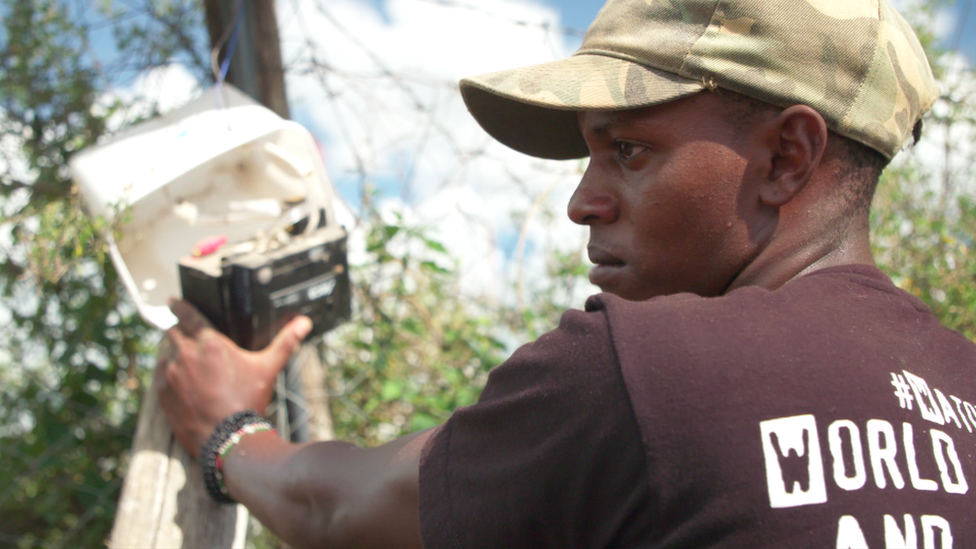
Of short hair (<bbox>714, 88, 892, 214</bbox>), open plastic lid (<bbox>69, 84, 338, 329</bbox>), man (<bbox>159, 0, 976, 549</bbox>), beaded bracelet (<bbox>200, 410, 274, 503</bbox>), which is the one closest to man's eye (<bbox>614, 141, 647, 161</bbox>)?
man (<bbox>159, 0, 976, 549</bbox>)

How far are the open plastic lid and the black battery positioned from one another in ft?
0.53

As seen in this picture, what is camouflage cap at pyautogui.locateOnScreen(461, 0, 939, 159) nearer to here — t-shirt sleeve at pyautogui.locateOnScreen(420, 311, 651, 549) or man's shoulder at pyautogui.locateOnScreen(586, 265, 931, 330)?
man's shoulder at pyautogui.locateOnScreen(586, 265, 931, 330)

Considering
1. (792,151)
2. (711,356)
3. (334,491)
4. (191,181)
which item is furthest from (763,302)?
(191,181)

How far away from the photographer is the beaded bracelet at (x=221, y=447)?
1357mm

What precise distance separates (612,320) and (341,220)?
1.22m

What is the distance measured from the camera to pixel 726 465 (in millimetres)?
782

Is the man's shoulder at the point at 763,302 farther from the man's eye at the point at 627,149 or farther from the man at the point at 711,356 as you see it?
the man's eye at the point at 627,149

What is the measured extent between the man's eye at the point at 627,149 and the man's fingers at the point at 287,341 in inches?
35.2

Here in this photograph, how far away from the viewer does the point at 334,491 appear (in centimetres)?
110

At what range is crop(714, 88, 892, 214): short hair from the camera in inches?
39.7

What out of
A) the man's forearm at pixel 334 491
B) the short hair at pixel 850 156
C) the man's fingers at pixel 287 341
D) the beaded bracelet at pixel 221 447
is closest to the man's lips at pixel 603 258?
the short hair at pixel 850 156

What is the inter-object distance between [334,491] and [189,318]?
2.23ft

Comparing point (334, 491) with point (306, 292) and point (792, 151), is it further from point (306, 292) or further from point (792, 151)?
point (792, 151)

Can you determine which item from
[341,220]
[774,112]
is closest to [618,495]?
[774,112]
